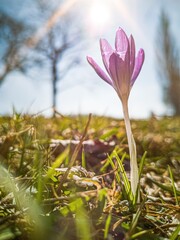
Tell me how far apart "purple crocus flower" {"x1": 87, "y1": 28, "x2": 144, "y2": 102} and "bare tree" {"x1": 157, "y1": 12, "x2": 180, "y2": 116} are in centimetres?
3328

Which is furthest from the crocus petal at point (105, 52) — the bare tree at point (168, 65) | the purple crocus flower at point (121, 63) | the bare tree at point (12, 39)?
the bare tree at point (168, 65)

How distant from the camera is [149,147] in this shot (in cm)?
191

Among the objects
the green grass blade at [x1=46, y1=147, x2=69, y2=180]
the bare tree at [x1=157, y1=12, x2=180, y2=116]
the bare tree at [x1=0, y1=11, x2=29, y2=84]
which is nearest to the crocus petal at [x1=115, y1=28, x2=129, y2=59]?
the green grass blade at [x1=46, y1=147, x2=69, y2=180]

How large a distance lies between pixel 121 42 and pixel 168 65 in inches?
1355

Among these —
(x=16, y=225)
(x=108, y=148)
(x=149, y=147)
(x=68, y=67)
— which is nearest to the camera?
(x=16, y=225)

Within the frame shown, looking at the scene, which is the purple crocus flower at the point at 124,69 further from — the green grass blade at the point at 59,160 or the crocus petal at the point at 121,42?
the green grass blade at the point at 59,160

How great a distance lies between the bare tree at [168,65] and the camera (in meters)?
33.1

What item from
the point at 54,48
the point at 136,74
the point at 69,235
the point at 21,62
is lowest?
the point at 69,235

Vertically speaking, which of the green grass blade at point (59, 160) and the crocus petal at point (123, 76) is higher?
the crocus petal at point (123, 76)

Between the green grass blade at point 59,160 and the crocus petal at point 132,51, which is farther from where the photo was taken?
the crocus petal at point 132,51

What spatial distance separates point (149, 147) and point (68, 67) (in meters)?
21.7

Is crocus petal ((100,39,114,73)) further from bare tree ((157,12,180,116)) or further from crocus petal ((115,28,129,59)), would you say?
bare tree ((157,12,180,116))

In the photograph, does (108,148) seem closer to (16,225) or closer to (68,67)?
(16,225)

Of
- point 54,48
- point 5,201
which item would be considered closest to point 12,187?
point 5,201
